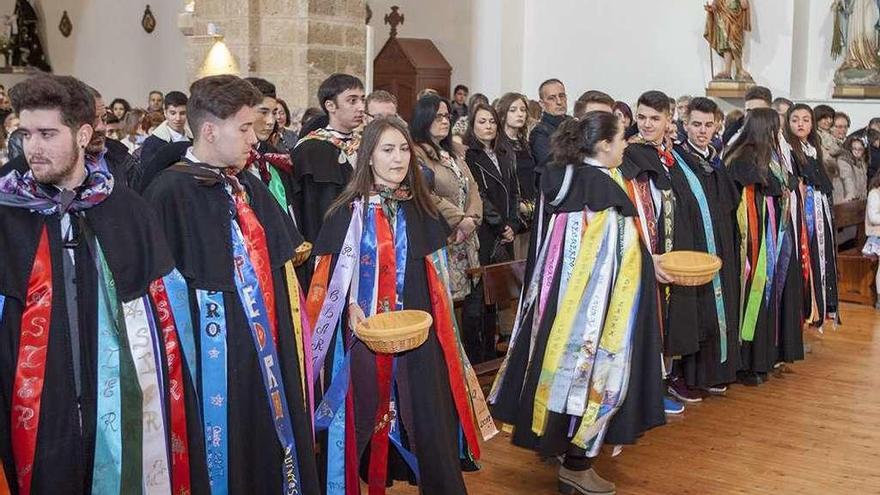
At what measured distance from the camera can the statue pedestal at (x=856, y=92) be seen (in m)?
13.2

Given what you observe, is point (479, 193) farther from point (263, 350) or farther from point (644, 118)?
point (263, 350)

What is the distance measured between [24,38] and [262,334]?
1390cm

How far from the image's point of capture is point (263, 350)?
343 cm

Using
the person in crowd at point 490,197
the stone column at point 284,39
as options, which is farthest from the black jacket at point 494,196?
the stone column at point 284,39

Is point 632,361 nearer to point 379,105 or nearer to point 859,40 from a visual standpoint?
point 379,105

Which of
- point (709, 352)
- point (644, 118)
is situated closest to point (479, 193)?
point (644, 118)

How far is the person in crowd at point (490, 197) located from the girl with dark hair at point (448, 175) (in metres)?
0.53

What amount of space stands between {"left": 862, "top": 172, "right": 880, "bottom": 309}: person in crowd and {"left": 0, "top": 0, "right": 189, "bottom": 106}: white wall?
421 inches

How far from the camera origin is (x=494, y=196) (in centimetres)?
695

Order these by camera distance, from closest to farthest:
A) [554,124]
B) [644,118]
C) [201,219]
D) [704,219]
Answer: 1. [201,219]
2. [644,118]
3. [704,219]
4. [554,124]

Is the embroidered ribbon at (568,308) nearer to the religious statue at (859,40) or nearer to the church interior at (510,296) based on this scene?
the church interior at (510,296)

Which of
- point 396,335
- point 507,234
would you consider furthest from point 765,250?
point 396,335

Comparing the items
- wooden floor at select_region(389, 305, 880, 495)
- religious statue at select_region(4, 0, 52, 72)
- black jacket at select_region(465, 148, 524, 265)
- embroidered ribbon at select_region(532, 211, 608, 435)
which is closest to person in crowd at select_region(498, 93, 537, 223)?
black jacket at select_region(465, 148, 524, 265)

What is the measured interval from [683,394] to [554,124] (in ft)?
8.12
